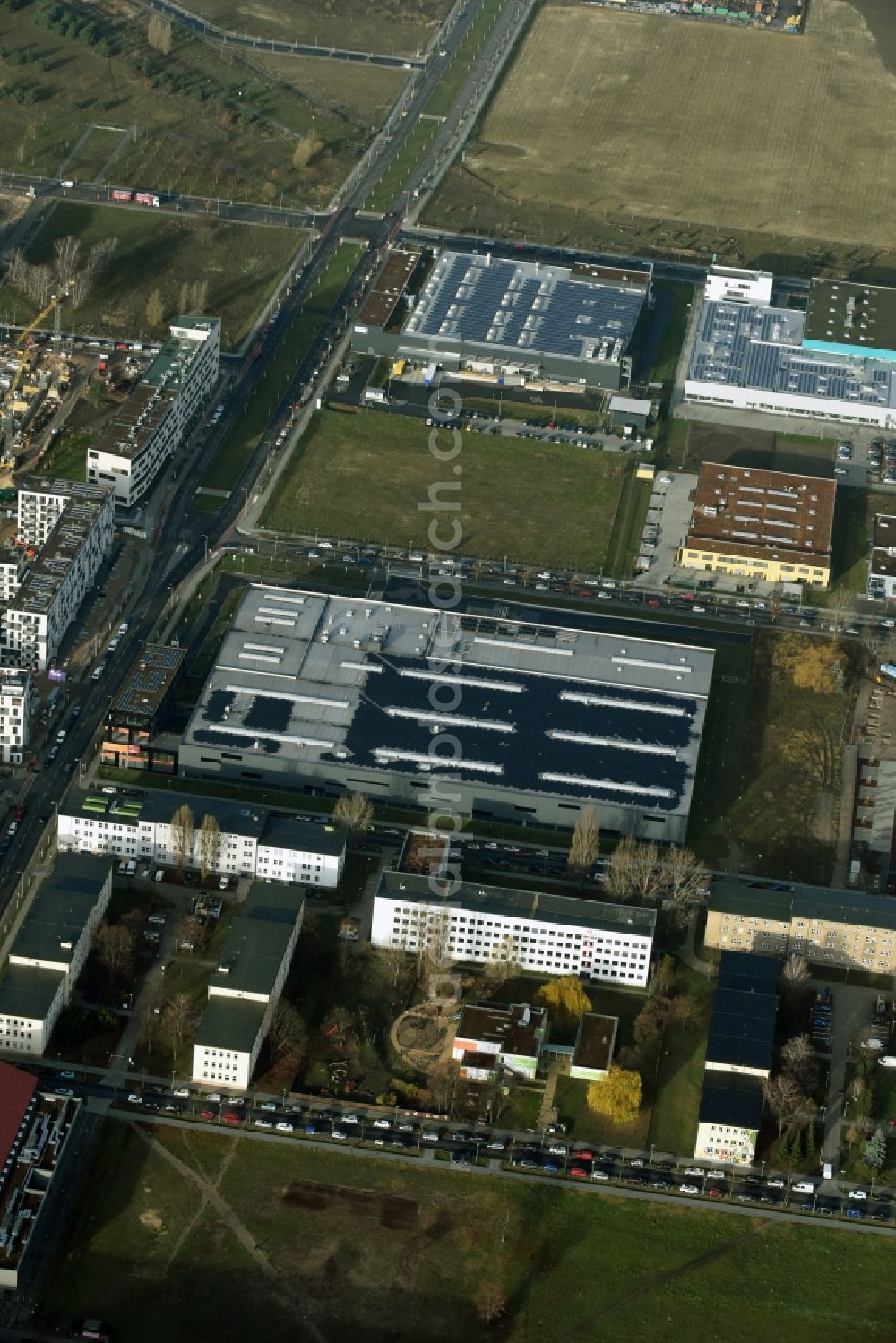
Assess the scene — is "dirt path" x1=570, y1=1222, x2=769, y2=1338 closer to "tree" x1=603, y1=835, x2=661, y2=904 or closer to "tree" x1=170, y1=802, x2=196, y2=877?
"tree" x1=603, y1=835, x2=661, y2=904

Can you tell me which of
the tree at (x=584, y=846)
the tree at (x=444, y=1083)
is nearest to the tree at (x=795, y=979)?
the tree at (x=584, y=846)

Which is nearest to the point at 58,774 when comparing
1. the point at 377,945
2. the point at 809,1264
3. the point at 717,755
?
the point at 377,945

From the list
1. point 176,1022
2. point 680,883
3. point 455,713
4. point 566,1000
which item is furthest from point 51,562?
point 566,1000

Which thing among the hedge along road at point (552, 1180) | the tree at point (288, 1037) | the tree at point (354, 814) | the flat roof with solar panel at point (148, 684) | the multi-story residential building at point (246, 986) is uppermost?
the flat roof with solar panel at point (148, 684)

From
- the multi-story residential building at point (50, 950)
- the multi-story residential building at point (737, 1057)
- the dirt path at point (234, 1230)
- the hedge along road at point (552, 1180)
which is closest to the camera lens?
the dirt path at point (234, 1230)

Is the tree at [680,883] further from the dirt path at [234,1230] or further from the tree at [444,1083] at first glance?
the dirt path at [234,1230]

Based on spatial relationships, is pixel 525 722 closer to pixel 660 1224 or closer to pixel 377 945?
pixel 377 945

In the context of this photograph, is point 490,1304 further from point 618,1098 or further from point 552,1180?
point 618,1098
